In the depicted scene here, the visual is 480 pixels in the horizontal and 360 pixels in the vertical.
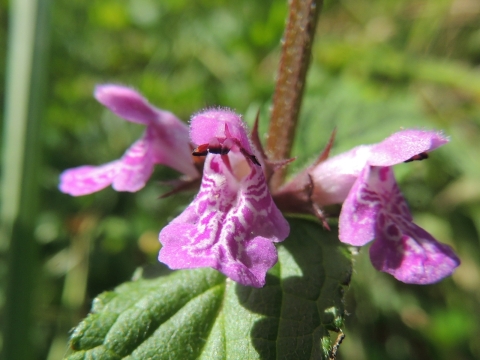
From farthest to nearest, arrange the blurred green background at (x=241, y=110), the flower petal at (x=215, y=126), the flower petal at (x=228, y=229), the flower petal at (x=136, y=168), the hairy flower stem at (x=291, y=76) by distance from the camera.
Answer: the blurred green background at (x=241, y=110), the flower petal at (x=136, y=168), the hairy flower stem at (x=291, y=76), the flower petal at (x=215, y=126), the flower petal at (x=228, y=229)

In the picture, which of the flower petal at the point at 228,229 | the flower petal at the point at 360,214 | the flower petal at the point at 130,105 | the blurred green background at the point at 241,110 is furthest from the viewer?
the blurred green background at the point at 241,110

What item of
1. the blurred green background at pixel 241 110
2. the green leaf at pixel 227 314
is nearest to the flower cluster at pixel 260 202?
the green leaf at pixel 227 314

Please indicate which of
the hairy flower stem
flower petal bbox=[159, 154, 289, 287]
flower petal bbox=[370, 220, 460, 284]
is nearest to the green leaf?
flower petal bbox=[370, 220, 460, 284]

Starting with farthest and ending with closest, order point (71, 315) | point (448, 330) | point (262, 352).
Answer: point (448, 330), point (71, 315), point (262, 352)

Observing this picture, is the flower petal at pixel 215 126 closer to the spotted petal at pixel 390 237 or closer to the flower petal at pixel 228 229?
the flower petal at pixel 228 229

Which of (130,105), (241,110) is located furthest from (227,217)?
(241,110)

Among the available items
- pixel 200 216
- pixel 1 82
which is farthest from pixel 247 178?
pixel 1 82

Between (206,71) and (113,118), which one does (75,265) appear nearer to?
(113,118)

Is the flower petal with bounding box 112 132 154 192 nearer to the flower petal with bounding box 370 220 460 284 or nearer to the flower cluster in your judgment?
the flower cluster
